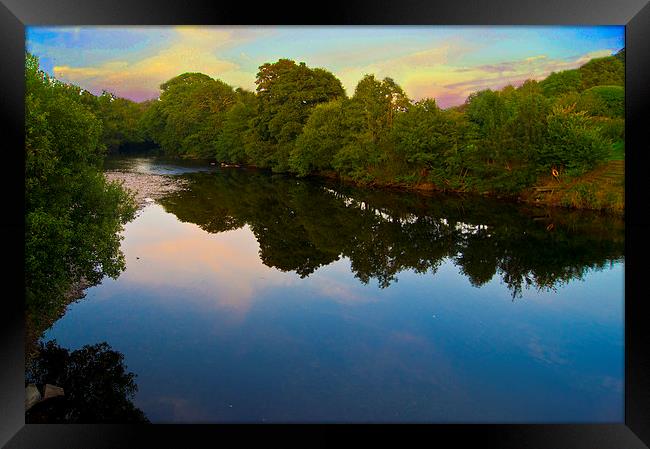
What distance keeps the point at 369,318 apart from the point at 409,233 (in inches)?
320

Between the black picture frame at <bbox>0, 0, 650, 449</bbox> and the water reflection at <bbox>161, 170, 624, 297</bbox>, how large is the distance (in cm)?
884

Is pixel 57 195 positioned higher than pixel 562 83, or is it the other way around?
pixel 562 83

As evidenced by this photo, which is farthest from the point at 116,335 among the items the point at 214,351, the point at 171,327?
the point at 214,351

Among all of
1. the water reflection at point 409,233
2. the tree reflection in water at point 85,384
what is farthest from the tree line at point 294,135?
the water reflection at point 409,233

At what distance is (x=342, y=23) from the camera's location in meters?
4.22

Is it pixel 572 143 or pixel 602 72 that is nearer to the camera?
pixel 572 143

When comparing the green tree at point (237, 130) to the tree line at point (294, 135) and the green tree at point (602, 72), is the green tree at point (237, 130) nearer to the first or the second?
the tree line at point (294, 135)

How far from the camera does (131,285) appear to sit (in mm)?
12711

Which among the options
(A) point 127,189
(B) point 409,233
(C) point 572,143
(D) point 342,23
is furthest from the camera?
(A) point 127,189

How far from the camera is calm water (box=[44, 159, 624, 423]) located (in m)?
7.32

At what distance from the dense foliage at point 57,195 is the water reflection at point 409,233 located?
621cm

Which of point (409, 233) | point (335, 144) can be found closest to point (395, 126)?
point (335, 144)

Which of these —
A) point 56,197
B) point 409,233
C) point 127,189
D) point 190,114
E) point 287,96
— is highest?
point 190,114

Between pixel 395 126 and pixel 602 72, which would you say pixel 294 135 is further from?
pixel 602 72
